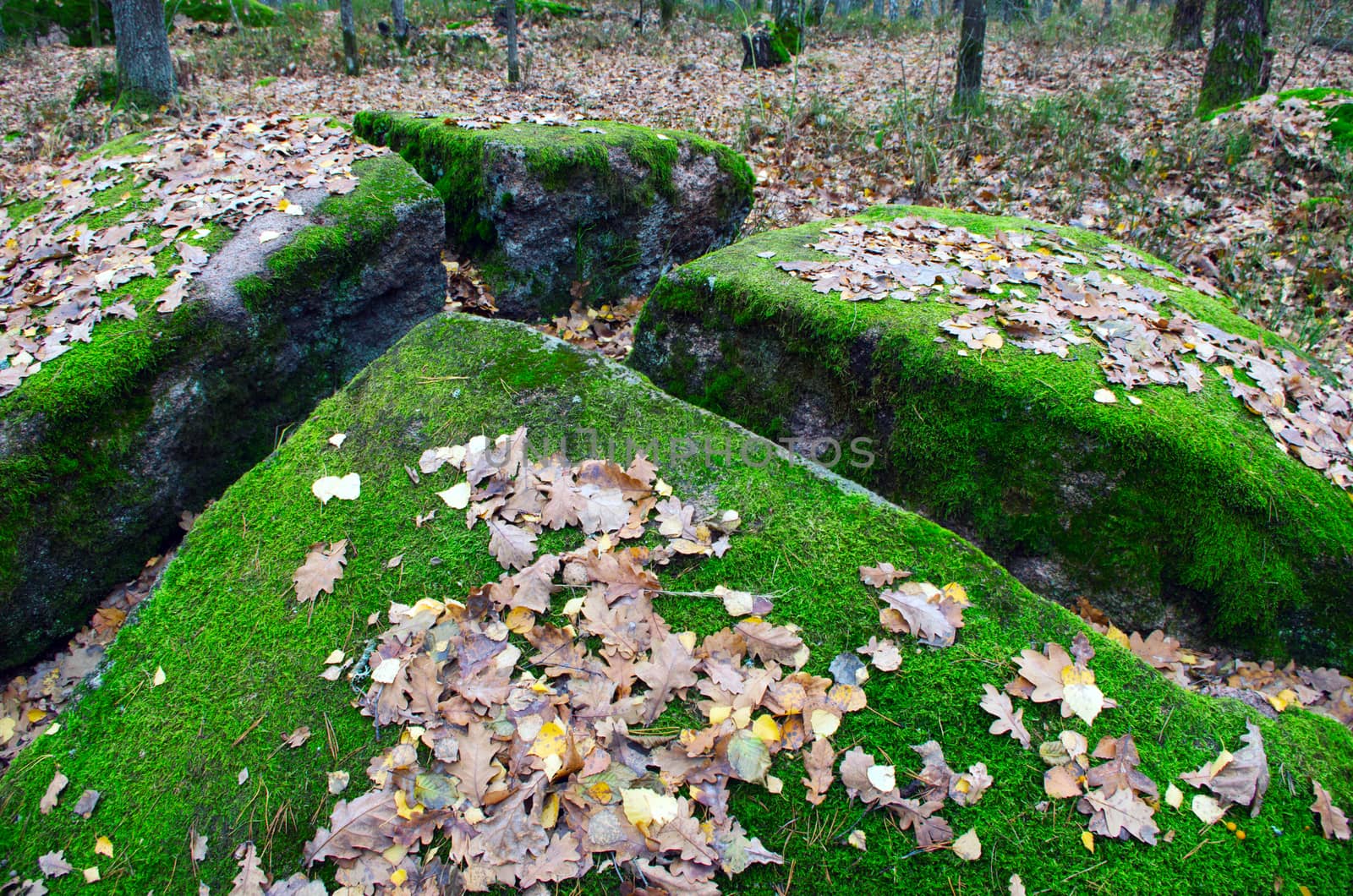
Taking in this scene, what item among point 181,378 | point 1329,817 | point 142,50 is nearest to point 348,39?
point 142,50

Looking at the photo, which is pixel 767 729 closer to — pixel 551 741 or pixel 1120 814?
pixel 551 741

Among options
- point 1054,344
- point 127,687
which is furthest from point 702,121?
point 127,687

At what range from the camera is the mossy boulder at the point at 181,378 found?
312cm

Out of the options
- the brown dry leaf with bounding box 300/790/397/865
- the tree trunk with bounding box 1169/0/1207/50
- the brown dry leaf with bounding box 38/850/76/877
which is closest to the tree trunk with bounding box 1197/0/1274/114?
the tree trunk with bounding box 1169/0/1207/50

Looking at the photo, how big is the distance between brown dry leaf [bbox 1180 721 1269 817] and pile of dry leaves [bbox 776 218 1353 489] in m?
1.44

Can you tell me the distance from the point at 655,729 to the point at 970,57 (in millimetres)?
9770

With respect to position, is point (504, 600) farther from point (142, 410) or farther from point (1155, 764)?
point (142, 410)

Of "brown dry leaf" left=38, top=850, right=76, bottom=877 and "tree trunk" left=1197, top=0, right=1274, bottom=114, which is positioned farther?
"tree trunk" left=1197, top=0, right=1274, bottom=114

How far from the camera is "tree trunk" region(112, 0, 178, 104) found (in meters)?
8.79

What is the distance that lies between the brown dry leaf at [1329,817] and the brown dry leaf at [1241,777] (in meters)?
0.11

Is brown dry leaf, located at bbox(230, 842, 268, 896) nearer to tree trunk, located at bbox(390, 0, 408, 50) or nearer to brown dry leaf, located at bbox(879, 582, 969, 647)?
brown dry leaf, located at bbox(879, 582, 969, 647)

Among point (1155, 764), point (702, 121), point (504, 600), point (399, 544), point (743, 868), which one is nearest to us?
point (743, 868)

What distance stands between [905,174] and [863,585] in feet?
21.5

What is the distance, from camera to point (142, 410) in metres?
3.35
